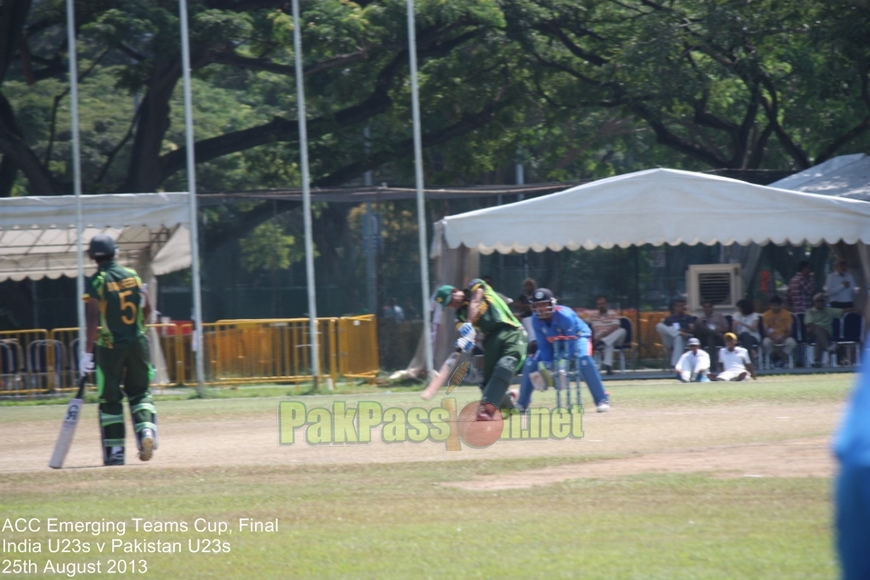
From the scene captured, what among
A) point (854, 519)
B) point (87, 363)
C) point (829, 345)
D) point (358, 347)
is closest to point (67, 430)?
point (87, 363)

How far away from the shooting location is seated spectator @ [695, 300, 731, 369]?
2025cm

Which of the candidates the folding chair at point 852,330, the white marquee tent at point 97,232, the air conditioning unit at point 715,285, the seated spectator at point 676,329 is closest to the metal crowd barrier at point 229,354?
the white marquee tent at point 97,232

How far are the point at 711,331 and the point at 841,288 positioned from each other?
2.75 metres

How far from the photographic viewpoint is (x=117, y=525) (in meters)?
7.54

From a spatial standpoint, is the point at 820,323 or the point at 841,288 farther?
the point at 841,288

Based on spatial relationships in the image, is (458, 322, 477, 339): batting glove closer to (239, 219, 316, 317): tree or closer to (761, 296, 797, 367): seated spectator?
(761, 296, 797, 367): seated spectator

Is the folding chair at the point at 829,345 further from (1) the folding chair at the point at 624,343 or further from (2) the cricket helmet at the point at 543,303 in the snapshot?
(2) the cricket helmet at the point at 543,303

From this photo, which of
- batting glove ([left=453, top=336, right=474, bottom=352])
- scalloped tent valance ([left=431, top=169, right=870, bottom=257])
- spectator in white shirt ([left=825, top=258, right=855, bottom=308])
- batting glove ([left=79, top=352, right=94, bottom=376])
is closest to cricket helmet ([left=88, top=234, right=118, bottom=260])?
batting glove ([left=79, top=352, right=94, bottom=376])

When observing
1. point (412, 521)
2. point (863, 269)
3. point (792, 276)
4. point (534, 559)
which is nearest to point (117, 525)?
point (412, 521)

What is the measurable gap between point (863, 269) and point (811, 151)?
12.5 metres

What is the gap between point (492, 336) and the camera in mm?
12656

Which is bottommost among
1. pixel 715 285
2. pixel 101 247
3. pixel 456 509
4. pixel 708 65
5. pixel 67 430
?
pixel 456 509

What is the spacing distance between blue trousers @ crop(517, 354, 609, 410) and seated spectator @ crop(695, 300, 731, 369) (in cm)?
712

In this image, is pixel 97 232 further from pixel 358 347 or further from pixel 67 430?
pixel 67 430
